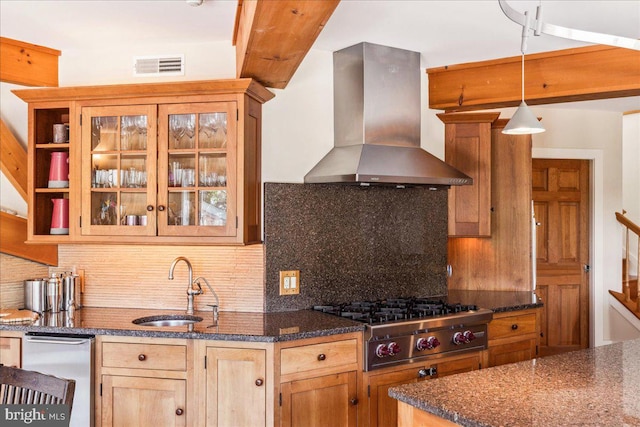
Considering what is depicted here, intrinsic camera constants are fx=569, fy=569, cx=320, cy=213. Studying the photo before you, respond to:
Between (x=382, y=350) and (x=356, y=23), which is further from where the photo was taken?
(x=356, y=23)

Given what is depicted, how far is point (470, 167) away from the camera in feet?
13.7

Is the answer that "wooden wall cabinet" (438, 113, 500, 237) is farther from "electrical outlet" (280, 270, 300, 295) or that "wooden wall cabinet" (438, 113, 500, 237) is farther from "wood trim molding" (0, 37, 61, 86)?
"wood trim molding" (0, 37, 61, 86)

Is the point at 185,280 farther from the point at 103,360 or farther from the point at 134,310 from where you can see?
the point at 103,360

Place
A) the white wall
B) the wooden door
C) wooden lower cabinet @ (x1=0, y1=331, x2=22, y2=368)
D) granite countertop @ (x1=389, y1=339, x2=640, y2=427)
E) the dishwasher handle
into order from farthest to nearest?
the wooden door
the white wall
wooden lower cabinet @ (x1=0, y1=331, x2=22, y2=368)
the dishwasher handle
granite countertop @ (x1=389, y1=339, x2=640, y2=427)

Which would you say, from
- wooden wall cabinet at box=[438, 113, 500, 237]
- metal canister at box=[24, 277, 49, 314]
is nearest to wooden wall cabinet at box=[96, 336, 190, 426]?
metal canister at box=[24, 277, 49, 314]

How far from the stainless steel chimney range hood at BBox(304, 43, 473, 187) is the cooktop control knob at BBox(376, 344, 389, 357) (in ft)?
3.03

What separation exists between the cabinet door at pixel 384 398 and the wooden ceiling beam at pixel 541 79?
6.29 ft

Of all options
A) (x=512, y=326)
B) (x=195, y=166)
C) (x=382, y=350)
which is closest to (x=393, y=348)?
(x=382, y=350)

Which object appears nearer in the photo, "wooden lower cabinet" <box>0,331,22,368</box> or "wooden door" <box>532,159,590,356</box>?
"wooden lower cabinet" <box>0,331,22,368</box>

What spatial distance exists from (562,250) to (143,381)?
164 inches

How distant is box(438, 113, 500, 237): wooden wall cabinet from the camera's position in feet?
13.5
